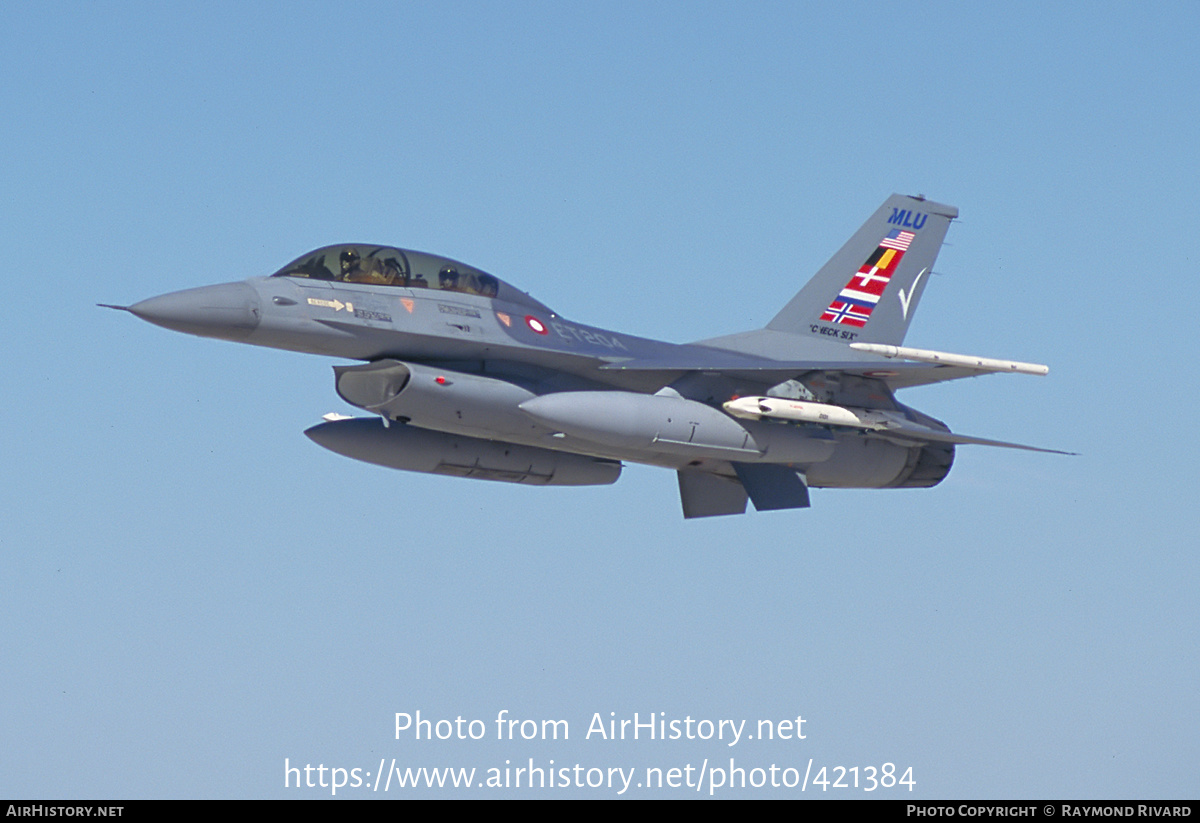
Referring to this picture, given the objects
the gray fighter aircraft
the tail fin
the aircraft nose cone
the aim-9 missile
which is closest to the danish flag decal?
the tail fin

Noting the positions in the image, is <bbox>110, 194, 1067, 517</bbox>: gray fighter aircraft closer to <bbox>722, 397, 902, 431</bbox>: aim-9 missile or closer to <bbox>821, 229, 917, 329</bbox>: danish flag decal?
<bbox>722, 397, 902, 431</bbox>: aim-9 missile

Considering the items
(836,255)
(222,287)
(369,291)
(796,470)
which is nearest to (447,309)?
(369,291)

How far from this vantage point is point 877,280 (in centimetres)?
2366

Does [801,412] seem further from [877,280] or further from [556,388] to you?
[877,280]

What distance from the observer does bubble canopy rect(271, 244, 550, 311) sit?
18438 mm

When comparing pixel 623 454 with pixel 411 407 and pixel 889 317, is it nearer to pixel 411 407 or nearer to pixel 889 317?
pixel 411 407

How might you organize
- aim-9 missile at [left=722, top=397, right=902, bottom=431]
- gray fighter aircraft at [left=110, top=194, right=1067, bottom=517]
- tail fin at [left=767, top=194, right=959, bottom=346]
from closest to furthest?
gray fighter aircraft at [left=110, top=194, right=1067, bottom=517]
aim-9 missile at [left=722, top=397, right=902, bottom=431]
tail fin at [left=767, top=194, right=959, bottom=346]

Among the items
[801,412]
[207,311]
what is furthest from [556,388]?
[207,311]

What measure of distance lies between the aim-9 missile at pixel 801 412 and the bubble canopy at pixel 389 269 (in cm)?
317

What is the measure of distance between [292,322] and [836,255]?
898cm

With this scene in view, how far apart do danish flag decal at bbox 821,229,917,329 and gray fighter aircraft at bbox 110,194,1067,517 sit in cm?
117

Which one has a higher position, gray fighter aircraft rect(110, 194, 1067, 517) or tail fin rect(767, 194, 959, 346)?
tail fin rect(767, 194, 959, 346)

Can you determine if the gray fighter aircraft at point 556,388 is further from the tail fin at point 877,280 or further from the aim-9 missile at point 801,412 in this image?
the tail fin at point 877,280

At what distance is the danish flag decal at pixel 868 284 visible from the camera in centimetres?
2338
